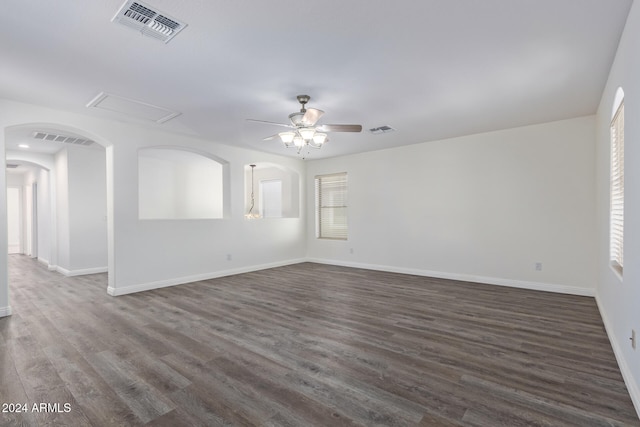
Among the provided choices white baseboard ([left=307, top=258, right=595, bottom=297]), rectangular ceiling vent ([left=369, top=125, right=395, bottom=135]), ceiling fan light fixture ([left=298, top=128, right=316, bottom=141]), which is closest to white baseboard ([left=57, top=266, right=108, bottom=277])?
white baseboard ([left=307, top=258, right=595, bottom=297])

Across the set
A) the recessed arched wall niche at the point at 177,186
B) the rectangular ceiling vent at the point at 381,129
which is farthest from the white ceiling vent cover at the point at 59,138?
the rectangular ceiling vent at the point at 381,129

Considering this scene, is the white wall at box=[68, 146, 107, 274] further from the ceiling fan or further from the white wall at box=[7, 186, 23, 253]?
the white wall at box=[7, 186, 23, 253]

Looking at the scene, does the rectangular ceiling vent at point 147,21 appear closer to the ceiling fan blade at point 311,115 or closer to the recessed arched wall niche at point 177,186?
the ceiling fan blade at point 311,115

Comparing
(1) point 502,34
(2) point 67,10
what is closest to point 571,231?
(1) point 502,34

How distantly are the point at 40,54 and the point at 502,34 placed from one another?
12.4 ft

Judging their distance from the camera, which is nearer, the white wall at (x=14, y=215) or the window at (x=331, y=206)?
the window at (x=331, y=206)

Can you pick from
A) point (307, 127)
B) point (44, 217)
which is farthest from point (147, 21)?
point (44, 217)

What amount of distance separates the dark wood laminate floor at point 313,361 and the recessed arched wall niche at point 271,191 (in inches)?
164

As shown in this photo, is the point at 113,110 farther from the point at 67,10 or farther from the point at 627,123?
the point at 627,123

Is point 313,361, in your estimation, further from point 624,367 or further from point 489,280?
point 489,280

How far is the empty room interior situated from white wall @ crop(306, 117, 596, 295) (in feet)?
0.11

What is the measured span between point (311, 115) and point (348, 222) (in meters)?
4.01

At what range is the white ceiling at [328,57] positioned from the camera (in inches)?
85.1

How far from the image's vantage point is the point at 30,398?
2.08m
